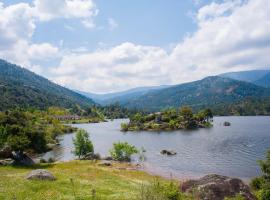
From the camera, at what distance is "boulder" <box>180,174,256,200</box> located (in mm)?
36781

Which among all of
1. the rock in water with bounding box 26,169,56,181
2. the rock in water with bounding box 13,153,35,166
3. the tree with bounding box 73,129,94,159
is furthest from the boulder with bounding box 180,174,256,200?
the tree with bounding box 73,129,94,159

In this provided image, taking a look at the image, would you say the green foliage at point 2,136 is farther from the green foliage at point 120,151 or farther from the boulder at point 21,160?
the green foliage at point 120,151

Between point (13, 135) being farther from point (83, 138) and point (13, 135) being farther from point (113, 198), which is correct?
point (113, 198)

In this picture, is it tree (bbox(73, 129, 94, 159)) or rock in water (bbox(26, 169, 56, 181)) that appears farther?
tree (bbox(73, 129, 94, 159))

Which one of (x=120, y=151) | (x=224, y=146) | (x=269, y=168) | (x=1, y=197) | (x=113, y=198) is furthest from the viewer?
(x=224, y=146)

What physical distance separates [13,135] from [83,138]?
38.1m

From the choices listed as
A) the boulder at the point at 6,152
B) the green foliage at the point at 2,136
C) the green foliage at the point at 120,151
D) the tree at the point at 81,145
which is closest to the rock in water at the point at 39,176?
the boulder at the point at 6,152

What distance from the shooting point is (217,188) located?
3759cm

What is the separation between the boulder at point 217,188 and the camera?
36781 millimetres

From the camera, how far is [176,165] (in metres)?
97.4

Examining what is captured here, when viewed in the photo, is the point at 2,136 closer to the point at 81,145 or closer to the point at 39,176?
the point at 81,145

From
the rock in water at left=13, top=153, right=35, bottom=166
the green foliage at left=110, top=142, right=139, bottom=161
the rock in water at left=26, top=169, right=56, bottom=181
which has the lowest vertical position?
the green foliage at left=110, top=142, right=139, bottom=161

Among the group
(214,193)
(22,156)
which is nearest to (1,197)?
(214,193)

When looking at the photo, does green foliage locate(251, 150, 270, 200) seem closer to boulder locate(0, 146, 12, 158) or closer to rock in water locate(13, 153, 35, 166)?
rock in water locate(13, 153, 35, 166)
